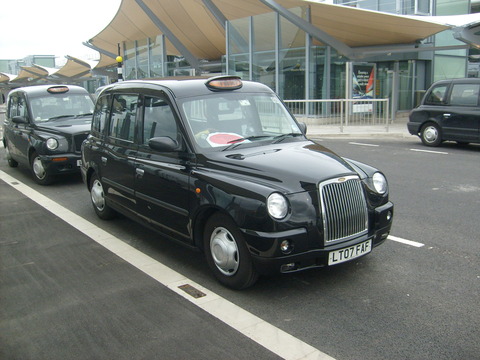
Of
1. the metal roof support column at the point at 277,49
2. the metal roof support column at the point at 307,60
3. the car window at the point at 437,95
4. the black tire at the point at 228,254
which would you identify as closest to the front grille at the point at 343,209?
the black tire at the point at 228,254

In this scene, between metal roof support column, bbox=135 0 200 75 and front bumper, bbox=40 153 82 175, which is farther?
metal roof support column, bbox=135 0 200 75

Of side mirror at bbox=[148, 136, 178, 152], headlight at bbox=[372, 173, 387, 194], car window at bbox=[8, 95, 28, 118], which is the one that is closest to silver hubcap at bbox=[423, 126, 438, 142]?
headlight at bbox=[372, 173, 387, 194]

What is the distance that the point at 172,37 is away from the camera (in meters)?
33.2

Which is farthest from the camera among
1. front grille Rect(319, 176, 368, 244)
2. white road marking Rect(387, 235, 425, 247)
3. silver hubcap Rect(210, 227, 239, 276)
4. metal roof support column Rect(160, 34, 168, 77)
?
metal roof support column Rect(160, 34, 168, 77)

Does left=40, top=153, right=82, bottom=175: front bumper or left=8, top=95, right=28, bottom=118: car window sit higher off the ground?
left=8, top=95, right=28, bottom=118: car window

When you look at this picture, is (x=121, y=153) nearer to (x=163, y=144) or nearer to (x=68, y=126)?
(x=163, y=144)

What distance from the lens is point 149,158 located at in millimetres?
5250

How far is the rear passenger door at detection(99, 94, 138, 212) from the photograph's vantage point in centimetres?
561

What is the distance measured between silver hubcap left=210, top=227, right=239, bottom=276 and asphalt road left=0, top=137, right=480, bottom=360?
21 cm

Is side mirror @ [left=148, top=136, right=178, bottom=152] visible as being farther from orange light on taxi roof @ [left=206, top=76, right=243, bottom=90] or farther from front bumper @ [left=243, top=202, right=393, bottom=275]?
front bumper @ [left=243, top=202, right=393, bottom=275]

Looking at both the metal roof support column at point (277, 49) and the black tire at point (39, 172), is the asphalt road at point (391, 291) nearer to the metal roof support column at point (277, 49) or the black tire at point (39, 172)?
the black tire at point (39, 172)

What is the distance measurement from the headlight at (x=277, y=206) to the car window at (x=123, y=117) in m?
2.31

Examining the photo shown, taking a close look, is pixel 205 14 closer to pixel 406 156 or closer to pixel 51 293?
pixel 406 156

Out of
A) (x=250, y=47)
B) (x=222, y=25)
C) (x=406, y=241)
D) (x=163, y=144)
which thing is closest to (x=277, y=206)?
(x=163, y=144)
